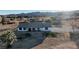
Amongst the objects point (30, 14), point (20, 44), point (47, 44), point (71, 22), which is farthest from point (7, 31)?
point (71, 22)

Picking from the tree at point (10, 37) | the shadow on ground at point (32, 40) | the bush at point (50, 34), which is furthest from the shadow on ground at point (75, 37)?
the tree at point (10, 37)

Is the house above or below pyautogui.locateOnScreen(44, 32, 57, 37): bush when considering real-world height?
above

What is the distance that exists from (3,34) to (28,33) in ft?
0.98

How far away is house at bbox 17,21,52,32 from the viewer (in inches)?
74.4

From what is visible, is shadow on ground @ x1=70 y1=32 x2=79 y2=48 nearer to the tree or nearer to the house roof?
the house roof

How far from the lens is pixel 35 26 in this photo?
1901 millimetres

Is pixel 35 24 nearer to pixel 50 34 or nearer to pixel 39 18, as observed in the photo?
pixel 39 18

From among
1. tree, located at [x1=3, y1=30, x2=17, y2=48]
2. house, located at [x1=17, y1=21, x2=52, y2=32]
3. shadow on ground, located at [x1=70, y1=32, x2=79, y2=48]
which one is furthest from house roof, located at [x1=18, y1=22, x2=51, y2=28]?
shadow on ground, located at [x1=70, y1=32, x2=79, y2=48]

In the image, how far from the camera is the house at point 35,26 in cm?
189

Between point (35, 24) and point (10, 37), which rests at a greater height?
point (35, 24)

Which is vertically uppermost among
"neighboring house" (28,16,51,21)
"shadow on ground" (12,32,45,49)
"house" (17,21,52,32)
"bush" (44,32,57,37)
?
"neighboring house" (28,16,51,21)

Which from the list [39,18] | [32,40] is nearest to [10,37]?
[32,40]

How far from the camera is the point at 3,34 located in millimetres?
1916

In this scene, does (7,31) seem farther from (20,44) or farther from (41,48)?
(41,48)
